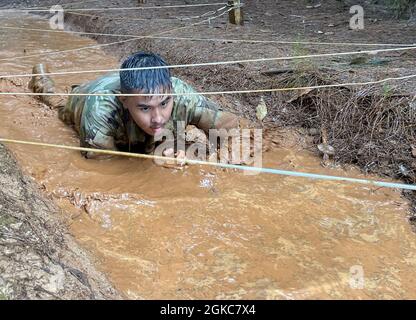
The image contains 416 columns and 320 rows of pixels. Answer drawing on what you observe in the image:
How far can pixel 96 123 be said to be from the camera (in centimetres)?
334

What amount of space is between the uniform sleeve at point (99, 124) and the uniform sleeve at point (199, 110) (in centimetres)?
52

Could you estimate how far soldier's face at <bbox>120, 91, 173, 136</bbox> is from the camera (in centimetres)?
307

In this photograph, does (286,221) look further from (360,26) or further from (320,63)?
(360,26)

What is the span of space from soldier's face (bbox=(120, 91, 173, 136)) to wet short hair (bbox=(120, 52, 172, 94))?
6cm

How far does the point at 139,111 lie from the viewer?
3123mm

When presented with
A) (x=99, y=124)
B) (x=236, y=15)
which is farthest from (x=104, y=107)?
(x=236, y=15)

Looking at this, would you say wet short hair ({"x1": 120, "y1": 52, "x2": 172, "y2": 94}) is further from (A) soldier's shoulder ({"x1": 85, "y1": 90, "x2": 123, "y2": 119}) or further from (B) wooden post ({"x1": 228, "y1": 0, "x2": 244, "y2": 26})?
(B) wooden post ({"x1": 228, "y1": 0, "x2": 244, "y2": 26})

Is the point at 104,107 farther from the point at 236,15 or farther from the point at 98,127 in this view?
the point at 236,15

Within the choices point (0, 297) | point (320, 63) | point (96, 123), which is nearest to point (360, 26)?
point (320, 63)

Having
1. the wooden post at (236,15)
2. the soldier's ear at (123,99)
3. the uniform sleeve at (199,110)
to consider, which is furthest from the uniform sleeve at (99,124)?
the wooden post at (236,15)

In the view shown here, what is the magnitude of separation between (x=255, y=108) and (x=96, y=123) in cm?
161

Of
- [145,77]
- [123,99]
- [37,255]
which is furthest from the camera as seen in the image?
[123,99]

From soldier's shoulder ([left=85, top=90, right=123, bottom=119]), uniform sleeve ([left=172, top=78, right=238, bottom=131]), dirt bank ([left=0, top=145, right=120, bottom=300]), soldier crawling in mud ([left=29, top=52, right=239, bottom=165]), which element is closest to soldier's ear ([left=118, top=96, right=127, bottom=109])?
soldier crawling in mud ([left=29, top=52, right=239, bottom=165])

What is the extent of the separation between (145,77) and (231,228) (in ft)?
3.82
